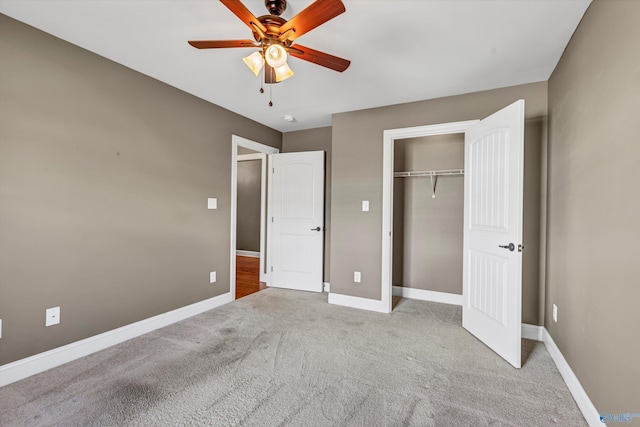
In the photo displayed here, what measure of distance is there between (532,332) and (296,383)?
2323 mm

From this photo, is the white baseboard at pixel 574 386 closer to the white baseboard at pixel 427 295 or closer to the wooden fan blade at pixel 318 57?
the white baseboard at pixel 427 295

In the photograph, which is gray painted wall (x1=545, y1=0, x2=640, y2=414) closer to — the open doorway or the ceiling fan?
the ceiling fan

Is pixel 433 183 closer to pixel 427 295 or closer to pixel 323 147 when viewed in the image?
pixel 427 295

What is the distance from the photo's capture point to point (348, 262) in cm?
365

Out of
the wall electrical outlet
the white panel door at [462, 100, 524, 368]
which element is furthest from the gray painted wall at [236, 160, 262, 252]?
the white panel door at [462, 100, 524, 368]

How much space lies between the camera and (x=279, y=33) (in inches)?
63.6

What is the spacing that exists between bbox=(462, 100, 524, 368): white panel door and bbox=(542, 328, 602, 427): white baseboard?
0.90 feet

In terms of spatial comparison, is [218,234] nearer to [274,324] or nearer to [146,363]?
[274,324]

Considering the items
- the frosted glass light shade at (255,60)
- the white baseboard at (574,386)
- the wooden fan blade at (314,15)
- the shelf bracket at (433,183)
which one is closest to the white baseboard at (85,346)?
the frosted glass light shade at (255,60)

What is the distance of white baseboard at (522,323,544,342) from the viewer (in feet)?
8.88

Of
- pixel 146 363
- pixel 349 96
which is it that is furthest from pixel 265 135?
pixel 146 363

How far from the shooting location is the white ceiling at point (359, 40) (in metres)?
1.81

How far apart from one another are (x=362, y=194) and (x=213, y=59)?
2.12 metres

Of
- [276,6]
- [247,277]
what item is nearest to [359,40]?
[276,6]
